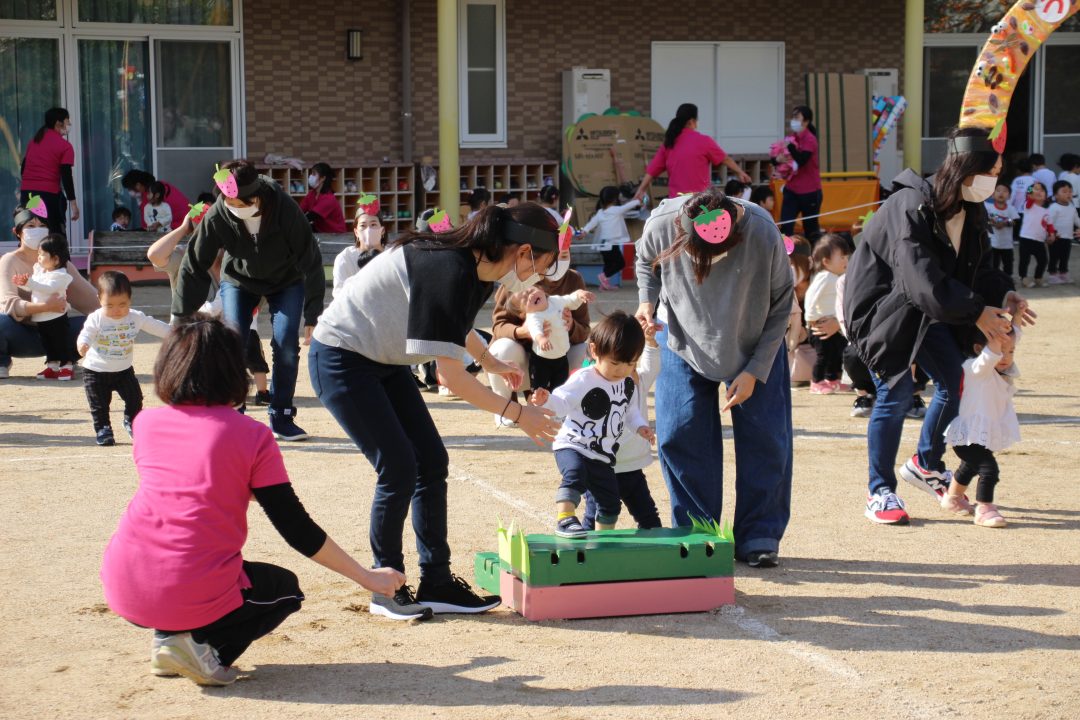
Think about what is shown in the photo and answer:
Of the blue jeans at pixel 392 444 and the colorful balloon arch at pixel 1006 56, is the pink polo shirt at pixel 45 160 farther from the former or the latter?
the blue jeans at pixel 392 444

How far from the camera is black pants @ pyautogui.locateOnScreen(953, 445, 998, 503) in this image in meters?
6.70

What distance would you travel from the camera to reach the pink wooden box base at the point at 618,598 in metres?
5.24

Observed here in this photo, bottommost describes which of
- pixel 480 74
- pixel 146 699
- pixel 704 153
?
pixel 146 699

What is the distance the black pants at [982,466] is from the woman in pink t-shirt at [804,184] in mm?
10970

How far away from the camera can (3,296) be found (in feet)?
36.5

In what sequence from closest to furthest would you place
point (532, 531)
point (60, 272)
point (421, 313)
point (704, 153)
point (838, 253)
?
point (421, 313), point (532, 531), point (838, 253), point (60, 272), point (704, 153)

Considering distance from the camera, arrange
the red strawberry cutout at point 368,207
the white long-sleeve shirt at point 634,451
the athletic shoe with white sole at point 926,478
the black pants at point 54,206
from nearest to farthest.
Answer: the white long-sleeve shirt at point 634,451
the athletic shoe with white sole at point 926,478
the red strawberry cutout at point 368,207
the black pants at point 54,206

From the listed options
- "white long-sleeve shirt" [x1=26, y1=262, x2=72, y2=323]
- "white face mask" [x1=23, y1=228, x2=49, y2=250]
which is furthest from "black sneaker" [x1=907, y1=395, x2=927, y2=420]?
"white face mask" [x1=23, y1=228, x2=49, y2=250]

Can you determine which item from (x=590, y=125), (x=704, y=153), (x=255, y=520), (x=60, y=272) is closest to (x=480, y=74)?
(x=590, y=125)

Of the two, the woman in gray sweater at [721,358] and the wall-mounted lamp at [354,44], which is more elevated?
the wall-mounted lamp at [354,44]

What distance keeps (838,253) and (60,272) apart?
5.85 metres

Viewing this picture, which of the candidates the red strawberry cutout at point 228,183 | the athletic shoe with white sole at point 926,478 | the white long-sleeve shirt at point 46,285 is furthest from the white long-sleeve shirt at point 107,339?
the athletic shoe with white sole at point 926,478

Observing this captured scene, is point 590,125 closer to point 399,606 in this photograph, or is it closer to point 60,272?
point 60,272

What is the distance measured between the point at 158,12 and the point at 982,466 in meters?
14.4
